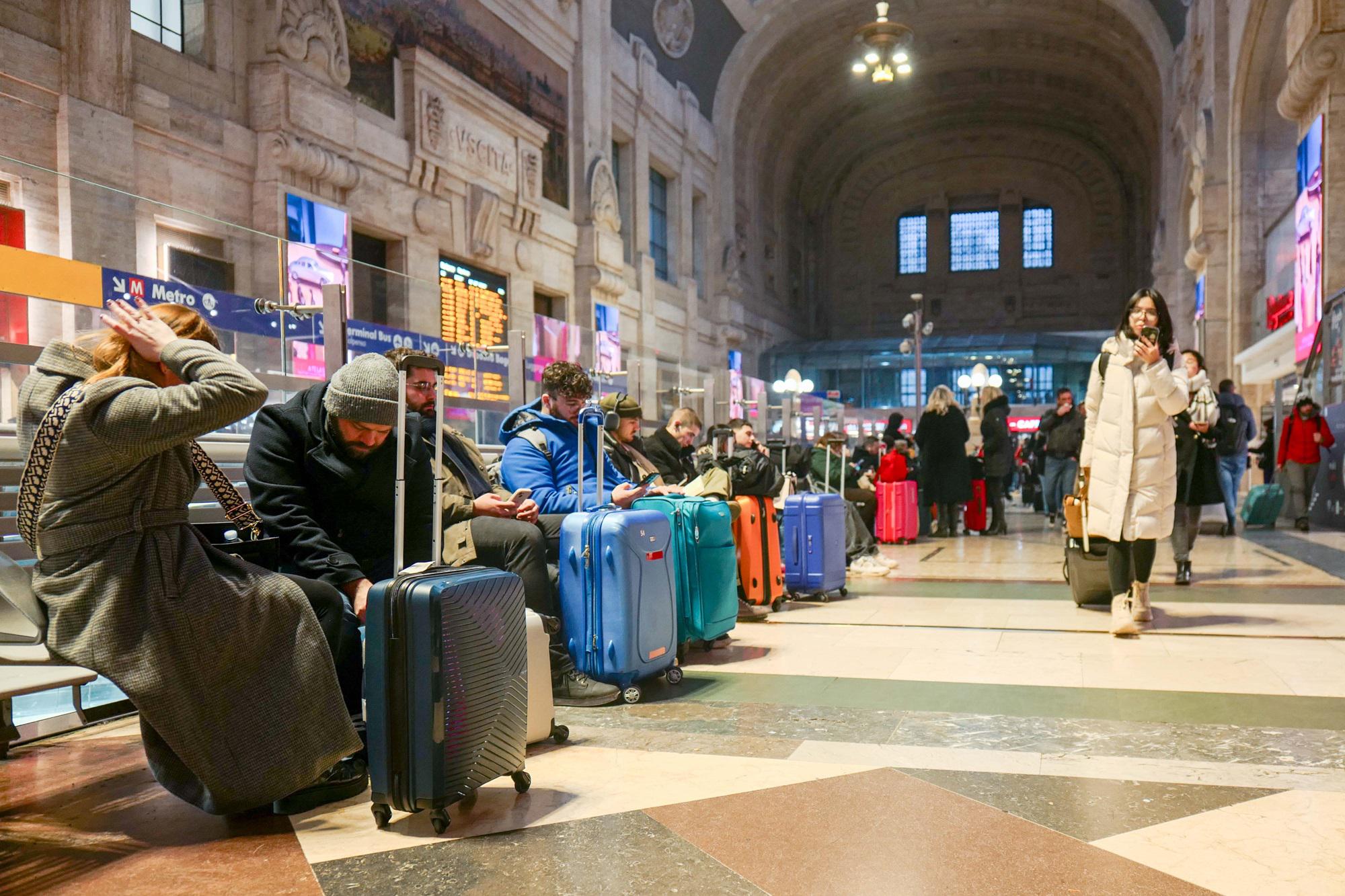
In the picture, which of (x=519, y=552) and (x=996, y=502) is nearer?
(x=519, y=552)

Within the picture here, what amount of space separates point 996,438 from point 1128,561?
25.1 ft

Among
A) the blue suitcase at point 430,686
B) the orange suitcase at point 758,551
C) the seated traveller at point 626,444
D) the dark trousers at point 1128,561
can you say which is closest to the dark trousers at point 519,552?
the blue suitcase at point 430,686

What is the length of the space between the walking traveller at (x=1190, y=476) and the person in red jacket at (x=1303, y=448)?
16.8 feet

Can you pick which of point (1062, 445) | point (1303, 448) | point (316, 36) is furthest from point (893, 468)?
point (316, 36)

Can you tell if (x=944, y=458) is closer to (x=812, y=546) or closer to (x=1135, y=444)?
(x=812, y=546)

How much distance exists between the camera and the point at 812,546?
7.25 m

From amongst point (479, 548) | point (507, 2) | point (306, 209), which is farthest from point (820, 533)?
point (507, 2)

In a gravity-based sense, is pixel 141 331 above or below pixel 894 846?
above

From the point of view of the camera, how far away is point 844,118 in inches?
1548

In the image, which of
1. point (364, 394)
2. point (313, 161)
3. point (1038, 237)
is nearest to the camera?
point (364, 394)

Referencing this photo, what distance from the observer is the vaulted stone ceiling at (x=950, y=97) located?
30219 mm

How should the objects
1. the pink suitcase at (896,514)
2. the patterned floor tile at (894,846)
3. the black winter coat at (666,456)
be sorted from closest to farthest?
the patterned floor tile at (894,846)
the black winter coat at (666,456)
the pink suitcase at (896,514)

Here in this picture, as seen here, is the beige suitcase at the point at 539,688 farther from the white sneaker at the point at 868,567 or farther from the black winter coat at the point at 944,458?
the black winter coat at the point at 944,458

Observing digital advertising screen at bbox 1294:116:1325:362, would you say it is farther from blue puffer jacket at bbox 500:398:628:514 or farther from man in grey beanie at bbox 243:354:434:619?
man in grey beanie at bbox 243:354:434:619
